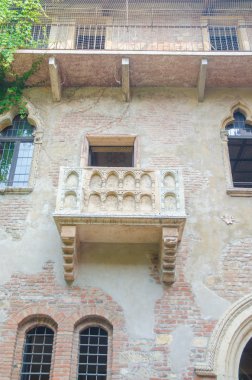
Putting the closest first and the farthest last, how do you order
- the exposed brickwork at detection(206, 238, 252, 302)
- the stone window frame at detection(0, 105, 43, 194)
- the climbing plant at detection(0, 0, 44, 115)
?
1. the exposed brickwork at detection(206, 238, 252, 302)
2. the stone window frame at detection(0, 105, 43, 194)
3. the climbing plant at detection(0, 0, 44, 115)

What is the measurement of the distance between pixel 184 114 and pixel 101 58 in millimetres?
2339

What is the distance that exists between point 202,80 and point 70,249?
5174 millimetres

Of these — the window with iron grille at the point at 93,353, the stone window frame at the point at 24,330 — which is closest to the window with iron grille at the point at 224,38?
the window with iron grille at the point at 93,353

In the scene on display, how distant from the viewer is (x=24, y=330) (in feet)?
24.5

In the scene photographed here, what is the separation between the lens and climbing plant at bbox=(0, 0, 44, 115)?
9703 millimetres

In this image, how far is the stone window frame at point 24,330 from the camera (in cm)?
711

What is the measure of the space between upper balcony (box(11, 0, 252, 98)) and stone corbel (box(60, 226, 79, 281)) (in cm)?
439

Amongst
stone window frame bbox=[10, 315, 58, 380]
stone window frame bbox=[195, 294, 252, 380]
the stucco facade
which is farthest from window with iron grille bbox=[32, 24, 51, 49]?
stone window frame bbox=[195, 294, 252, 380]

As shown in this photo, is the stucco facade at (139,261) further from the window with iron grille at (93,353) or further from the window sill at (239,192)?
the window with iron grille at (93,353)

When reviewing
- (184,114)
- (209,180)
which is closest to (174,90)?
(184,114)

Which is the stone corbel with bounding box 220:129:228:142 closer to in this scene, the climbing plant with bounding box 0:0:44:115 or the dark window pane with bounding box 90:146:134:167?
the dark window pane with bounding box 90:146:134:167

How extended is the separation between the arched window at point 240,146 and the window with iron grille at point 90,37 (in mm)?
4122

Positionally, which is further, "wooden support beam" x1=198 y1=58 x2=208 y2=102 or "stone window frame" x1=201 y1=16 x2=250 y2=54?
"stone window frame" x1=201 y1=16 x2=250 y2=54

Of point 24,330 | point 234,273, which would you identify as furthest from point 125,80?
point 24,330
